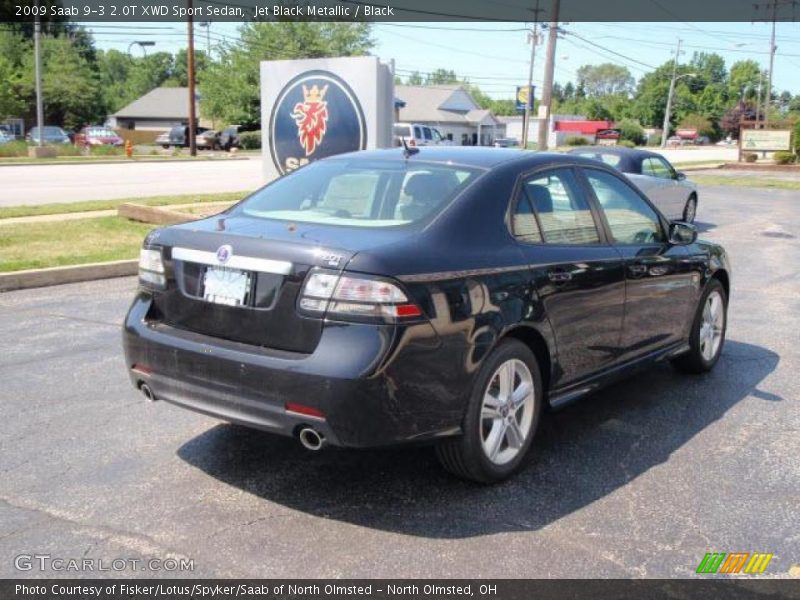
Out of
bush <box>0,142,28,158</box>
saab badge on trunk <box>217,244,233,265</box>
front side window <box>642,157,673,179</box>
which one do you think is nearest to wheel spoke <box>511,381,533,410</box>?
saab badge on trunk <box>217,244,233,265</box>

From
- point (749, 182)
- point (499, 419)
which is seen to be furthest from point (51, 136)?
point (499, 419)

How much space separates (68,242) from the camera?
11.0 metres

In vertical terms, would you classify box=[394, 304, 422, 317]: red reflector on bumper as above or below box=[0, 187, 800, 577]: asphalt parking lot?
above

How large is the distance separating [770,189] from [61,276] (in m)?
27.1

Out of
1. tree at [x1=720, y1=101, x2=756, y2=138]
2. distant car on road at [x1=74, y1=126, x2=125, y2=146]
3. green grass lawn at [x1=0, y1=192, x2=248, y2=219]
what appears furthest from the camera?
tree at [x1=720, y1=101, x2=756, y2=138]

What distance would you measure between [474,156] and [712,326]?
269 cm

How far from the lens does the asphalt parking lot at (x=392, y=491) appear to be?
136 inches

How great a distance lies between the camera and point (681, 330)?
576cm

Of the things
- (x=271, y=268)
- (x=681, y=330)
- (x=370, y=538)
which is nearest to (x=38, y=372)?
(x=271, y=268)

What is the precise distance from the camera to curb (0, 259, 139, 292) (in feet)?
28.4

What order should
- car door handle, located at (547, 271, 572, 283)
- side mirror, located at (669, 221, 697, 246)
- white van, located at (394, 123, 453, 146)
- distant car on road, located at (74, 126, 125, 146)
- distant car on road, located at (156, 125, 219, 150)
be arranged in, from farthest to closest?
distant car on road, located at (156, 125, 219, 150) < distant car on road, located at (74, 126, 125, 146) < white van, located at (394, 123, 453, 146) < side mirror, located at (669, 221, 697, 246) < car door handle, located at (547, 271, 572, 283)

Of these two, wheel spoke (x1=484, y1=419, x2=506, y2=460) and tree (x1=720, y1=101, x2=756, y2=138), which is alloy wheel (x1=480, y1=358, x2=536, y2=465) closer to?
wheel spoke (x1=484, y1=419, x2=506, y2=460)

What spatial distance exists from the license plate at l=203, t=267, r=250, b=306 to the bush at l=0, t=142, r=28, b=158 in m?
39.2

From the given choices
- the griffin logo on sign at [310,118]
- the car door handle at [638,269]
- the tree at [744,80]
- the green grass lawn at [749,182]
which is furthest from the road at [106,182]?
the tree at [744,80]
